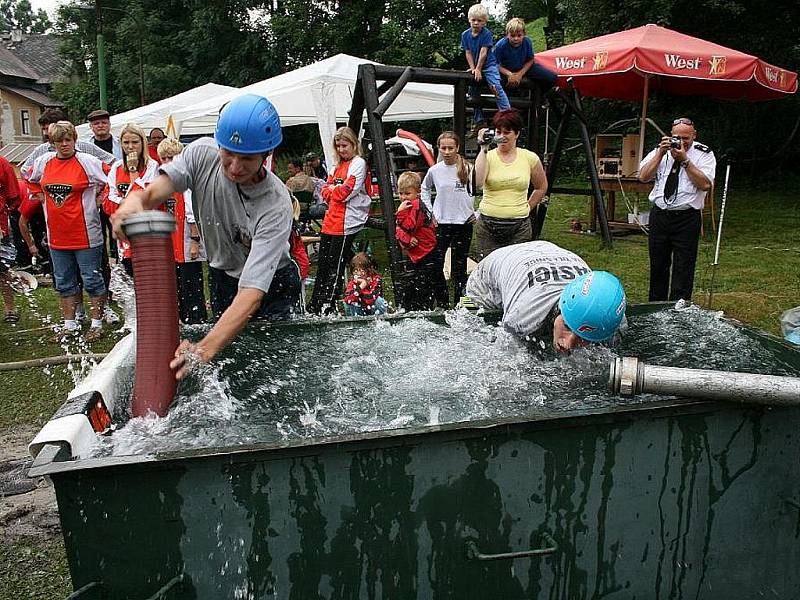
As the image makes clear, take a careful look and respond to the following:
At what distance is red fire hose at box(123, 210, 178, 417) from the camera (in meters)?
2.89

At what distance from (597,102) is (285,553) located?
2120 centimetres

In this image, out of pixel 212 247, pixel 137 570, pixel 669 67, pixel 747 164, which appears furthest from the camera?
pixel 747 164

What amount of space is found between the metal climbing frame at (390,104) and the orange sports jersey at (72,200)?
271 cm

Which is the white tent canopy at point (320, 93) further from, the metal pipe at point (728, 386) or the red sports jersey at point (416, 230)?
the metal pipe at point (728, 386)

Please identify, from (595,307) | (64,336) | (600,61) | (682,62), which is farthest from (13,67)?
(595,307)

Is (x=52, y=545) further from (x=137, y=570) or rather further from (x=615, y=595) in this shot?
(x=615, y=595)

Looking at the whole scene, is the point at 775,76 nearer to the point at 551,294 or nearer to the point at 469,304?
the point at 469,304

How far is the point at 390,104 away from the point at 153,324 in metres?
4.92

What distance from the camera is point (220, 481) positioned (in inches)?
84.3

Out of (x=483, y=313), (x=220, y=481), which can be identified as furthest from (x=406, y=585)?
(x=483, y=313)

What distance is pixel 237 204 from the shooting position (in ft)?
11.5

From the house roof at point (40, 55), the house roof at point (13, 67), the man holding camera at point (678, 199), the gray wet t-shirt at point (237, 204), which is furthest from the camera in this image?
the house roof at point (40, 55)

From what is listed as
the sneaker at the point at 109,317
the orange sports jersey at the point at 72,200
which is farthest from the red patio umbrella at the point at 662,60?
the sneaker at the point at 109,317

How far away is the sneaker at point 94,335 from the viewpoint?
6.79 meters
